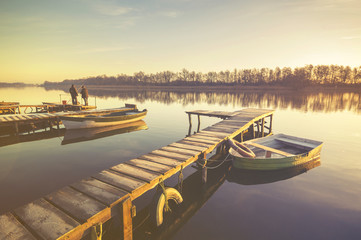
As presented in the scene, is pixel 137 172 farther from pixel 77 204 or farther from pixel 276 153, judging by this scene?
pixel 276 153

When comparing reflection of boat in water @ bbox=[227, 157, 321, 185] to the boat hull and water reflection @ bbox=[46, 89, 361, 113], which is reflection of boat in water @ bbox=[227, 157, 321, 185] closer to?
the boat hull

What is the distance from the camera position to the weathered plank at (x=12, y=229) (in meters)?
3.75

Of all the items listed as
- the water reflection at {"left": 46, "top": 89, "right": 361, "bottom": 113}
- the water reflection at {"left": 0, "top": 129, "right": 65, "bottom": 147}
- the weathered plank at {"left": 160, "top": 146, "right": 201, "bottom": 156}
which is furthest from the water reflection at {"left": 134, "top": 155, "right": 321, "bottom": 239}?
the water reflection at {"left": 46, "top": 89, "right": 361, "bottom": 113}

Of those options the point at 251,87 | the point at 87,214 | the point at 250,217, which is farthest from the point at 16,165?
the point at 251,87

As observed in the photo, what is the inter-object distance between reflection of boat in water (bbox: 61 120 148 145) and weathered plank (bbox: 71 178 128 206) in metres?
11.9

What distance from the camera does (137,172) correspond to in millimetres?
6637

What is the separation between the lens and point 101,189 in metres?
5.51

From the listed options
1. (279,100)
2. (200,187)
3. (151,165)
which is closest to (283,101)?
(279,100)

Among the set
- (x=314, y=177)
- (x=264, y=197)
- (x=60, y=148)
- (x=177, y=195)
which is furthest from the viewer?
(x=60, y=148)

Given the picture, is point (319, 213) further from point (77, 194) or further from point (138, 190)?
point (77, 194)

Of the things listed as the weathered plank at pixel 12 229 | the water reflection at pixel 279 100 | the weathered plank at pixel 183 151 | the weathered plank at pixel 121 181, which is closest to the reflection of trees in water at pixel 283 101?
the water reflection at pixel 279 100

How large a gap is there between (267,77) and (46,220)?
148 metres

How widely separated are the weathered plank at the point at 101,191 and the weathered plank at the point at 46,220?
2.73 ft

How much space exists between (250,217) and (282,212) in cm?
143
